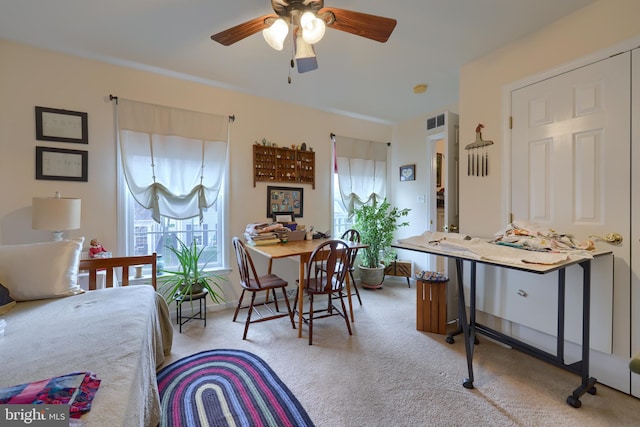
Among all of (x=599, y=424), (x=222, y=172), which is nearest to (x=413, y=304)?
(x=599, y=424)

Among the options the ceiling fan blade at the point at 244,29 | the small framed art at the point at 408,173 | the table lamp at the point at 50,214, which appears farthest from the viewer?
the small framed art at the point at 408,173

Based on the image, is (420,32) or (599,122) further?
(420,32)

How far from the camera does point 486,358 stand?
2.12 m

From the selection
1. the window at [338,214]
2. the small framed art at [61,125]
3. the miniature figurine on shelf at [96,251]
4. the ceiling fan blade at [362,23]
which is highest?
the ceiling fan blade at [362,23]

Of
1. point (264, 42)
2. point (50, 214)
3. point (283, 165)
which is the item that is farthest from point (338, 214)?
point (50, 214)

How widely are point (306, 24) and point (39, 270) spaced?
2.18 metres

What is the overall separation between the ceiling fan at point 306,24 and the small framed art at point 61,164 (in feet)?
5.88

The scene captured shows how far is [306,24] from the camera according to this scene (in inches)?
58.2

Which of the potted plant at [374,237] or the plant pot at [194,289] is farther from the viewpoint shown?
the potted plant at [374,237]

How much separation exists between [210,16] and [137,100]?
1.29 metres

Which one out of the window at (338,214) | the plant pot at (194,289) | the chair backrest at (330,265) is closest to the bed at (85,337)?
the plant pot at (194,289)

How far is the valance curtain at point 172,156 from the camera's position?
2646 millimetres

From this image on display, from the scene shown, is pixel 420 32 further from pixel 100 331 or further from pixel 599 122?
pixel 100 331

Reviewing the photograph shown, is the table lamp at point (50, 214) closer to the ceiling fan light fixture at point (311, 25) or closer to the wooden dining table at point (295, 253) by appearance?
the wooden dining table at point (295, 253)
